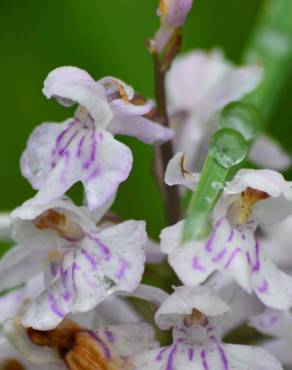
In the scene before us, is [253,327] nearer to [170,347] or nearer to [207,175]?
[170,347]

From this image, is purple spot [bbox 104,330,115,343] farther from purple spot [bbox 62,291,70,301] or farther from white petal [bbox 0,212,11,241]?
white petal [bbox 0,212,11,241]

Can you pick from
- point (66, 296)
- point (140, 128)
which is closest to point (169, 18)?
point (140, 128)

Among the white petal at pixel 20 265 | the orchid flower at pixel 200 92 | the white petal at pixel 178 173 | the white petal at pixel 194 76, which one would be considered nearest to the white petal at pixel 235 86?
the orchid flower at pixel 200 92

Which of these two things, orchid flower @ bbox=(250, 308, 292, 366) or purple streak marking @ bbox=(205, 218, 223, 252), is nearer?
purple streak marking @ bbox=(205, 218, 223, 252)

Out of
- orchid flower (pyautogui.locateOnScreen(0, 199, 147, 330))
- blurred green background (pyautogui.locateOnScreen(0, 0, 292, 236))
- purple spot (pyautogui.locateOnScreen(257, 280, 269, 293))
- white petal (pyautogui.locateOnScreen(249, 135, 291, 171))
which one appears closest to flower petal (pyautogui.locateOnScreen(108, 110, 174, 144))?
orchid flower (pyautogui.locateOnScreen(0, 199, 147, 330))

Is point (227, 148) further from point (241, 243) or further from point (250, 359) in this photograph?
→ point (250, 359)
